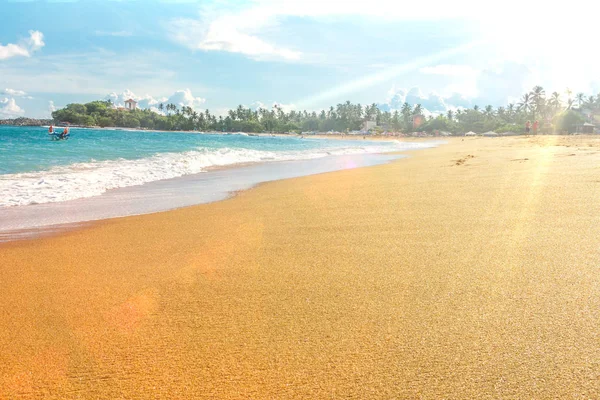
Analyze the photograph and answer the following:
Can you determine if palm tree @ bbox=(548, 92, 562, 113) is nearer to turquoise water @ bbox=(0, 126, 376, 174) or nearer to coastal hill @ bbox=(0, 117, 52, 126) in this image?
turquoise water @ bbox=(0, 126, 376, 174)

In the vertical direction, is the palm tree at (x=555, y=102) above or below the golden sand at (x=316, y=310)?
above

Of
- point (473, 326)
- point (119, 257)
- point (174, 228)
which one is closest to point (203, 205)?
point (174, 228)

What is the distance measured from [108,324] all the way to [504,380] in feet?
6.84

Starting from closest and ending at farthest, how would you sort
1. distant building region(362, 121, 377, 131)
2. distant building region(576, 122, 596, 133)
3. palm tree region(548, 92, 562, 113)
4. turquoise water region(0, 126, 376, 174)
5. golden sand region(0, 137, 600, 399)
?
1. golden sand region(0, 137, 600, 399)
2. turquoise water region(0, 126, 376, 174)
3. distant building region(576, 122, 596, 133)
4. palm tree region(548, 92, 562, 113)
5. distant building region(362, 121, 377, 131)

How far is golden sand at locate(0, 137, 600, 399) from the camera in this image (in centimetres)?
187

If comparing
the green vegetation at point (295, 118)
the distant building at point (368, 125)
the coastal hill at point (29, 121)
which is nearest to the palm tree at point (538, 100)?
the green vegetation at point (295, 118)

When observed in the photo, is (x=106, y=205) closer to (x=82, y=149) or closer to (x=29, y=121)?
(x=82, y=149)

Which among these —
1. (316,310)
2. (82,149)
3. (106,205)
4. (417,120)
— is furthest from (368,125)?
(316,310)

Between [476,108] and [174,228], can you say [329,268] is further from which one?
[476,108]

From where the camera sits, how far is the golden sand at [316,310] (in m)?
1.87

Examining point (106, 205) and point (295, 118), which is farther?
A: point (295, 118)

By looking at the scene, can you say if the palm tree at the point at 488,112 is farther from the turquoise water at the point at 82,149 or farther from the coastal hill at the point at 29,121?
the coastal hill at the point at 29,121

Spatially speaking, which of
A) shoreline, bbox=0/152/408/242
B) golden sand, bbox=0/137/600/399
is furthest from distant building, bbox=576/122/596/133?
golden sand, bbox=0/137/600/399

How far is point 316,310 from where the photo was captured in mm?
2533
